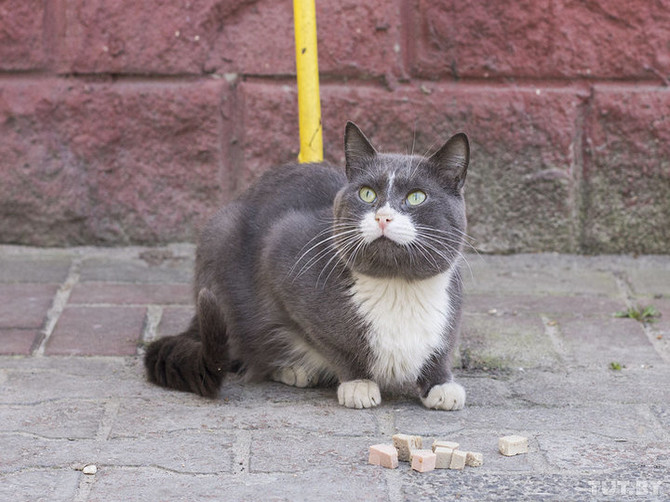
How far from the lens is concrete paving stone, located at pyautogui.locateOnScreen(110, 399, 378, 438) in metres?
2.64

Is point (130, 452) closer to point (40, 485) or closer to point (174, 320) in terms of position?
point (40, 485)

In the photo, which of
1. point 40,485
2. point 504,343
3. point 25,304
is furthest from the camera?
point 25,304

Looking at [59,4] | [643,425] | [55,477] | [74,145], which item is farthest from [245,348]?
[59,4]

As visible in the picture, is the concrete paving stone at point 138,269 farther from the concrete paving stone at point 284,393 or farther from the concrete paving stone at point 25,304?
the concrete paving stone at point 284,393

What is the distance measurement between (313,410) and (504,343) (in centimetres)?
87

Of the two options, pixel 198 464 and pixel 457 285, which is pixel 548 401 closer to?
pixel 457 285

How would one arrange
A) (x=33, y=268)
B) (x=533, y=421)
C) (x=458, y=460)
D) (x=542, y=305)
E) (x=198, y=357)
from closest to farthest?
(x=458, y=460) → (x=533, y=421) → (x=198, y=357) → (x=542, y=305) → (x=33, y=268)

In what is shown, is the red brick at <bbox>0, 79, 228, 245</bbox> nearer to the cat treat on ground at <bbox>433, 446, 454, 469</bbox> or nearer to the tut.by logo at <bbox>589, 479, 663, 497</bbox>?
the cat treat on ground at <bbox>433, 446, 454, 469</bbox>

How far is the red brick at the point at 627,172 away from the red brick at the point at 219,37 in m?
0.94

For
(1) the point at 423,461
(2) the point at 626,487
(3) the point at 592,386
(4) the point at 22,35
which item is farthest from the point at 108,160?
(2) the point at 626,487

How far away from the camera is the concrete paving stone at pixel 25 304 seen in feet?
11.5

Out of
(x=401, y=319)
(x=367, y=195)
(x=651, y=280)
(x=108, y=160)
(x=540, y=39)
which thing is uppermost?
(x=540, y=39)

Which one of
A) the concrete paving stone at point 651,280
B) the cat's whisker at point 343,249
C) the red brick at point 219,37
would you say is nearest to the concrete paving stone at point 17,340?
the cat's whisker at point 343,249

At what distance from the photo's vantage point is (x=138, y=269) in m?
4.16
